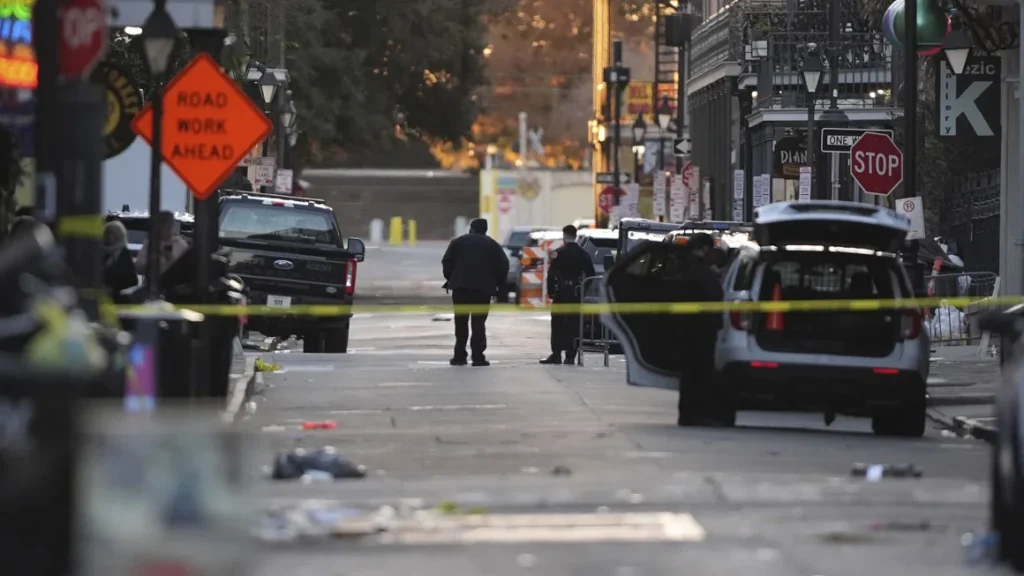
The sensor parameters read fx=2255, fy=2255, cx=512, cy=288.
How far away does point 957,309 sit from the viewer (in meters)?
32.5

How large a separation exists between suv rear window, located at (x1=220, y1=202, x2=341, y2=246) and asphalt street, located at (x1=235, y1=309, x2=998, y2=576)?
636cm

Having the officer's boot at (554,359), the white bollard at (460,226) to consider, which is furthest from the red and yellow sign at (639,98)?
the officer's boot at (554,359)

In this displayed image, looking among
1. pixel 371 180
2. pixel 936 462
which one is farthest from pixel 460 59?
pixel 936 462

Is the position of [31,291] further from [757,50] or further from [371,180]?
[371,180]

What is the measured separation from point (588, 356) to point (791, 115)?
16.7 m

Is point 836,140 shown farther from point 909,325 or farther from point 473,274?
point 909,325

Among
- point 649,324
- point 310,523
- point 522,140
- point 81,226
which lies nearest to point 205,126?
point 649,324

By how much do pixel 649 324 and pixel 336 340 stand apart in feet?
38.7

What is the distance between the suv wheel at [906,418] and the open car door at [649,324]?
5.53ft

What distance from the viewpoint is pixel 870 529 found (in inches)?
447

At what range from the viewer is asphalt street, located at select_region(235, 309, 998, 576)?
1030 cm

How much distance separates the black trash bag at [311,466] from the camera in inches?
531

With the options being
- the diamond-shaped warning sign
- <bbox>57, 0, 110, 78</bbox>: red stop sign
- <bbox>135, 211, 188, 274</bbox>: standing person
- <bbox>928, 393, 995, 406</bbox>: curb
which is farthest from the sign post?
<bbox>57, 0, 110, 78</bbox>: red stop sign

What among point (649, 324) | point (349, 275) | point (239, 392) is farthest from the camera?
point (349, 275)
